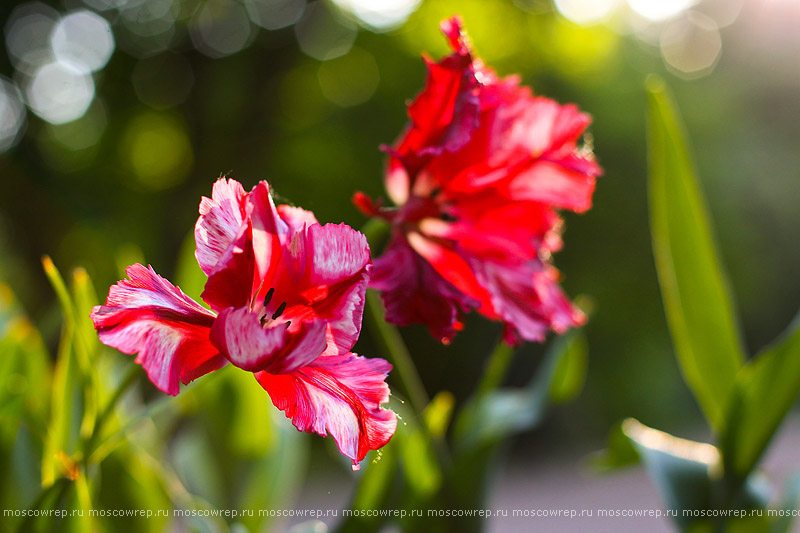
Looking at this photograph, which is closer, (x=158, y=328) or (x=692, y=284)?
(x=158, y=328)

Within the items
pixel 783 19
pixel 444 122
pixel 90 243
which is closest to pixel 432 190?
pixel 444 122

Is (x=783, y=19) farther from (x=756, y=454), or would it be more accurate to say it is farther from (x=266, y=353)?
(x=266, y=353)

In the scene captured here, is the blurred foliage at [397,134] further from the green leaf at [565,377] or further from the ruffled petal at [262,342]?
the ruffled petal at [262,342]

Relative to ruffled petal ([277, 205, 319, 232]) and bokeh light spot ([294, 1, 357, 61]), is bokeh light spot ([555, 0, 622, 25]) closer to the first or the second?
bokeh light spot ([294, 1, 357, 61])

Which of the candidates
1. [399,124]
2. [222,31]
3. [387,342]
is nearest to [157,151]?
[222,31]

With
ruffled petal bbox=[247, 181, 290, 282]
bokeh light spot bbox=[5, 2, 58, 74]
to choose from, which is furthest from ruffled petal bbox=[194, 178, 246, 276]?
bokeh light spot bbox=[5, 2, 58, 74]

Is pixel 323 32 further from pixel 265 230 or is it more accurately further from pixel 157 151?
pixel 265 230
